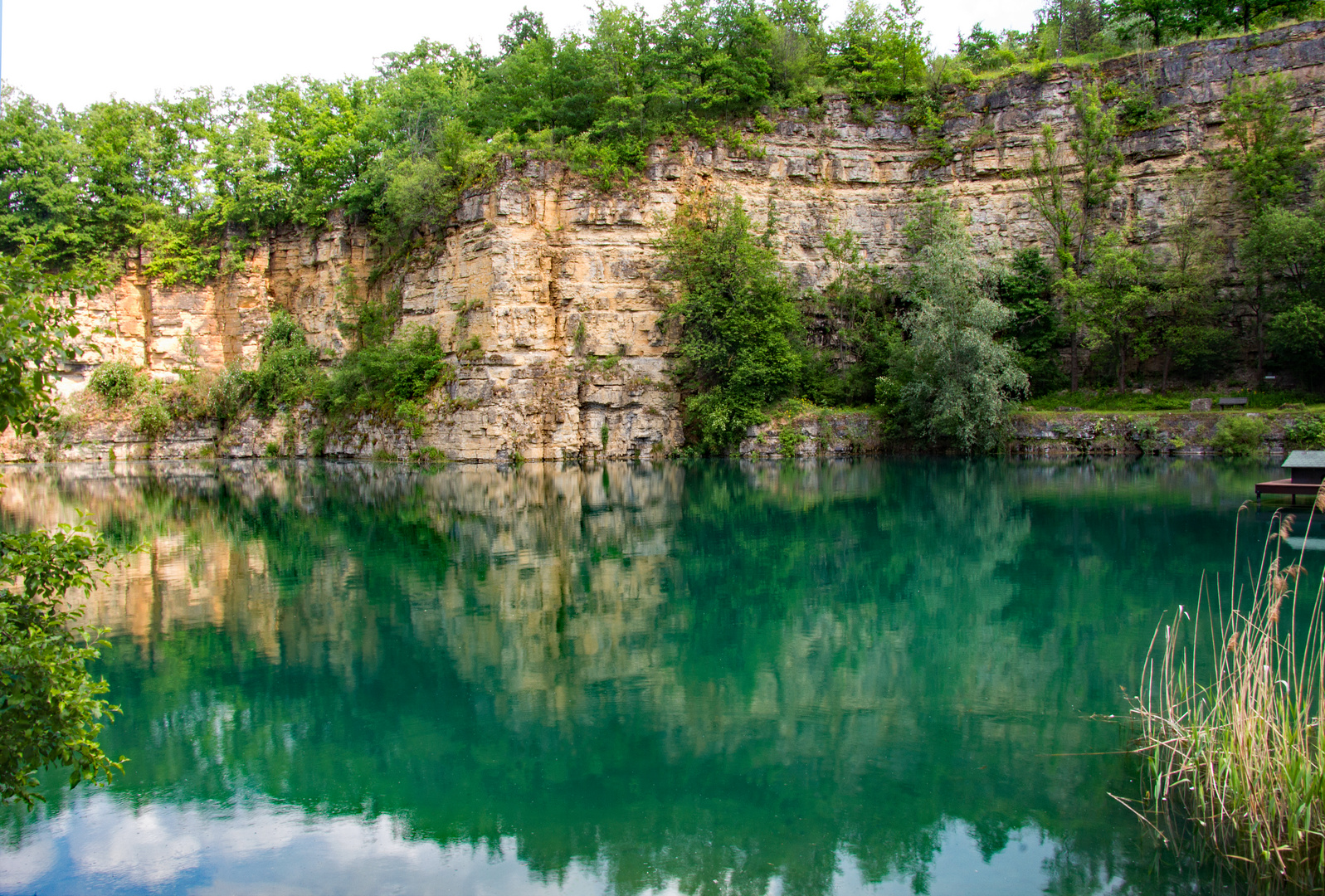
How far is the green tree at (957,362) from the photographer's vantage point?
3328 cm

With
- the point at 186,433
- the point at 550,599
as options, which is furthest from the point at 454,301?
the point at 550,599

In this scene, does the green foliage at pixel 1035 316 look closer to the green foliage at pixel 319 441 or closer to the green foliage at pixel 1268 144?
the green foliage at pixel 1268 144

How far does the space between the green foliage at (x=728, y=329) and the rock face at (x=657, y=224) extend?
4.78 feet

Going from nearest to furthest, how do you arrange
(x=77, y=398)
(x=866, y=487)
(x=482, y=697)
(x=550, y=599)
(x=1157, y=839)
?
(x=1157, y=839) → (x=482, y=697) → (x=550, y=599) → (x=866, y=487) → (x=77, y=398)

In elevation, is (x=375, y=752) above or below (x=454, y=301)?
below

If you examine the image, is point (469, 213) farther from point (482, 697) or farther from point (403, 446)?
point (482, 697)

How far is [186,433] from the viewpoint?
45656mm

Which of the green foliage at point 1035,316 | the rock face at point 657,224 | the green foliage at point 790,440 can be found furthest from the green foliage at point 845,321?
the green foliage at point 1035,316

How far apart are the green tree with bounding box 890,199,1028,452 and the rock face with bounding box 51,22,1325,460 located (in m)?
7.92

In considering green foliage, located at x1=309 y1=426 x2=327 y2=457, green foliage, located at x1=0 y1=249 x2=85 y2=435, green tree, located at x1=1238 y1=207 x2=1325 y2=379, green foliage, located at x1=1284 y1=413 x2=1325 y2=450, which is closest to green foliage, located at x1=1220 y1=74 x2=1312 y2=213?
green tree, located at x1=1238 y1=207 x2=1325 y2=379

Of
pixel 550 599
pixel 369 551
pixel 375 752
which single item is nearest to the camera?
pixel 375 752

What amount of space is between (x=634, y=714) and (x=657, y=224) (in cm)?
3571

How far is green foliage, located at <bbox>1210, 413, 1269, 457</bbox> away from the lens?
29.8 m

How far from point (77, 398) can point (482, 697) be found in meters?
46.6
